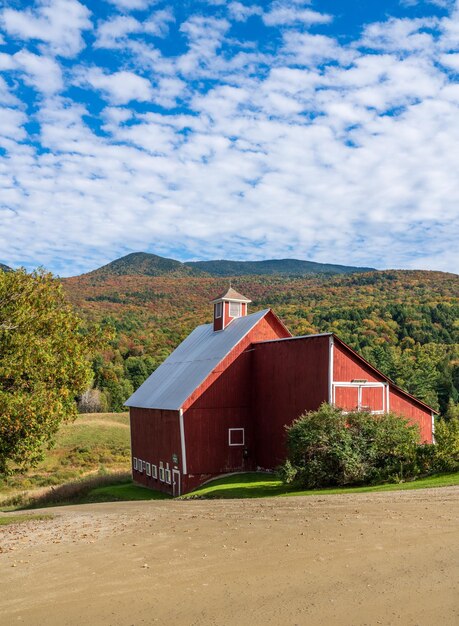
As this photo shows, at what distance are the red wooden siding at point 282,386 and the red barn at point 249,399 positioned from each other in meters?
0.05

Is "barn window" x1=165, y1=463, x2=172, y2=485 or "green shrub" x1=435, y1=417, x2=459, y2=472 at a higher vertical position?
"green shrub" x1=435, y1=417, x2=459, y2=472

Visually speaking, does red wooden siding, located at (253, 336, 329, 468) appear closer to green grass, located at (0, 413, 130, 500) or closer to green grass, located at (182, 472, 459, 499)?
green grass, located at (182, 472, 459, 499)

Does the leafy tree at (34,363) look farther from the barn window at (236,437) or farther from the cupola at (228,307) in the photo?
the cupola at (228,307)

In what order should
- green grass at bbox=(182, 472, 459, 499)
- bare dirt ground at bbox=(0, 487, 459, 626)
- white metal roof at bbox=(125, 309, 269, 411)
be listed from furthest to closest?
white metal roof at bbox=(125, 309, 269, 411)
green grass at bbox=(182, 472, 459, 499)
bare dirt ground at bbox=(0, 487, 459, 626)

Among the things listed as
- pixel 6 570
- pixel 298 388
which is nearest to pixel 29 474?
pixel 298 388

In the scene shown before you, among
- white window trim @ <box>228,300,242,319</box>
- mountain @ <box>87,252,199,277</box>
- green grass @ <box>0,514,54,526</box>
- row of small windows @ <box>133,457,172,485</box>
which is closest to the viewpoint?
green grass @ <box>0,514,54,526</box>

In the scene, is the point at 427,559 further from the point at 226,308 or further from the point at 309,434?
the point at 226,308

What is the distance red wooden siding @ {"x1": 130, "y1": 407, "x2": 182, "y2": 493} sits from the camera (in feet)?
112

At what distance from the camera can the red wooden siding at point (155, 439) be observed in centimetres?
3403

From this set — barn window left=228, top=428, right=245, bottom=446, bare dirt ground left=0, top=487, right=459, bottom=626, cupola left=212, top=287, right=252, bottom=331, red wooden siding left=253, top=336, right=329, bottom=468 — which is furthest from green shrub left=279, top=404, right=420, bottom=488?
cupola left=212, top=287, right=252, bottom=331

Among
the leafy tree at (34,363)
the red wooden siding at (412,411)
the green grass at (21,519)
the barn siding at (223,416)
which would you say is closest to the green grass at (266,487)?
the barn siding at (223,416)

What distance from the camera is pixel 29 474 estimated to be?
51062 mm

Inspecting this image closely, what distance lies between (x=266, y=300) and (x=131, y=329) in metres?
36.7

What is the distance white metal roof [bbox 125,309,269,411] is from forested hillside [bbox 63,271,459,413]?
43836 millimetres
